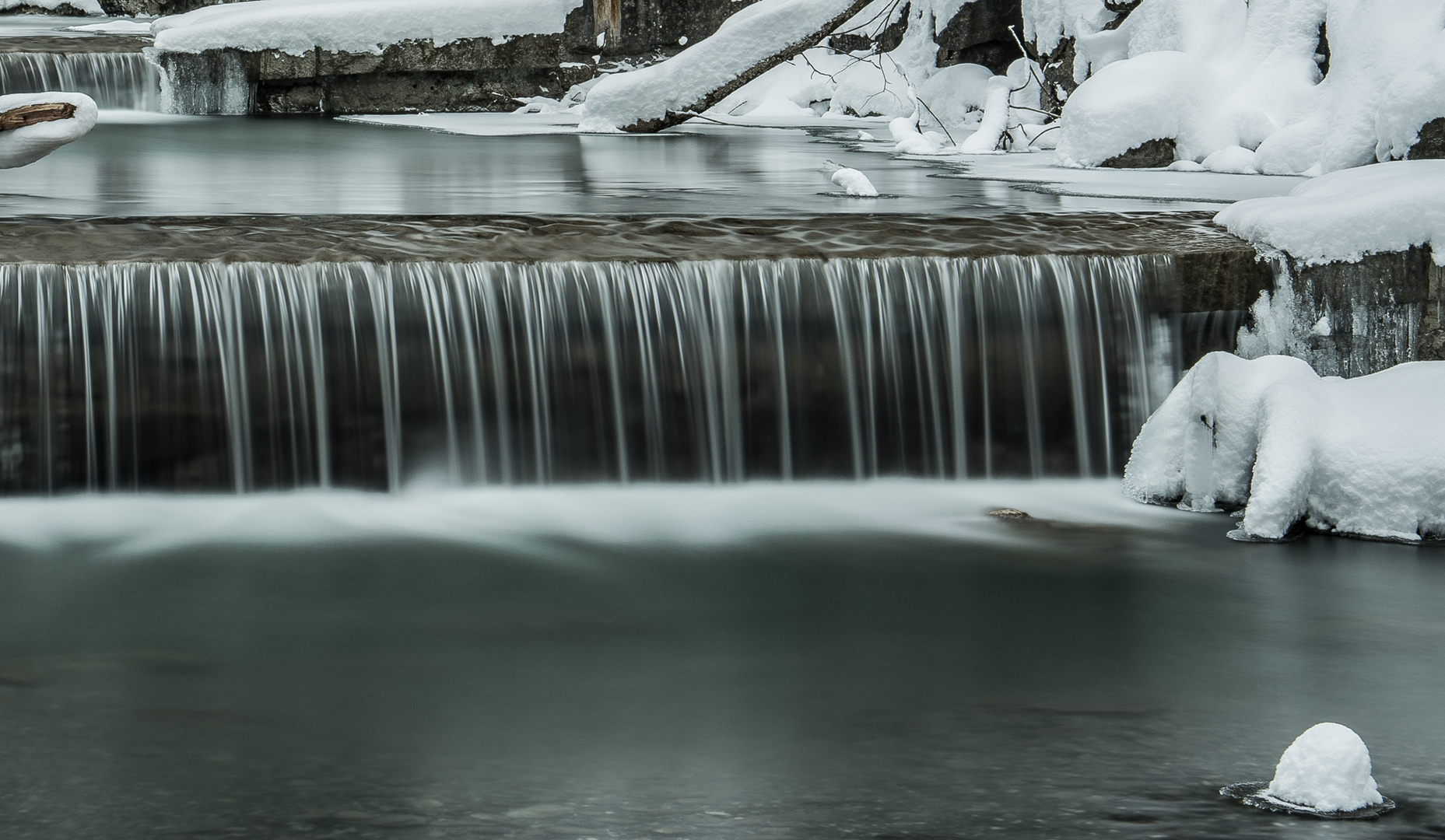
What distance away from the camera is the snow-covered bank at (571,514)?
4.85m

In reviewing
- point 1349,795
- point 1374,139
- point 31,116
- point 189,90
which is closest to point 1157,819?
point 1349,795

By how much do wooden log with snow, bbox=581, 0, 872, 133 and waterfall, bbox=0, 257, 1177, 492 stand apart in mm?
5940

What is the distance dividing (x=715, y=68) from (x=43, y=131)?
715 centimetres

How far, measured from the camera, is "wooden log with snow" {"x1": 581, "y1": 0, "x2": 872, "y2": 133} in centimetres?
1145

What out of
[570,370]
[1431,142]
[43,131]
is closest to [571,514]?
[570,370]

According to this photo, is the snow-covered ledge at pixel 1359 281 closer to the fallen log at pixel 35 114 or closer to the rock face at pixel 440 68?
the fallen log at pixel 35 114

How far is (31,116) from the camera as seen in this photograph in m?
5.32

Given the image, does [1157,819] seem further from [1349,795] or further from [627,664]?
[627,664]

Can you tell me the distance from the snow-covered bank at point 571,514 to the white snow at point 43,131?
1.17m

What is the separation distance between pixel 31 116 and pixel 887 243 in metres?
2.98

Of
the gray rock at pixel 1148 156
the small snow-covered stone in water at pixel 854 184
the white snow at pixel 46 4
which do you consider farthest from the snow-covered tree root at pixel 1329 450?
the white snow at pixel 46 4

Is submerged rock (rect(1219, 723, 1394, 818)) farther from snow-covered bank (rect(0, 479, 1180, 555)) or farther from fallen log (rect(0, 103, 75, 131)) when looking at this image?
fallen log (rect(0, 103, 75, 131))

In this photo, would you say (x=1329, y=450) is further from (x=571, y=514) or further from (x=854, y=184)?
(x=854, y=184)

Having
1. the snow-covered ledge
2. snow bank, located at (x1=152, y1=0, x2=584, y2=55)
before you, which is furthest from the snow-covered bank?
snow bank, located at (x1=152, y1=0, x2=584, y2=55)
